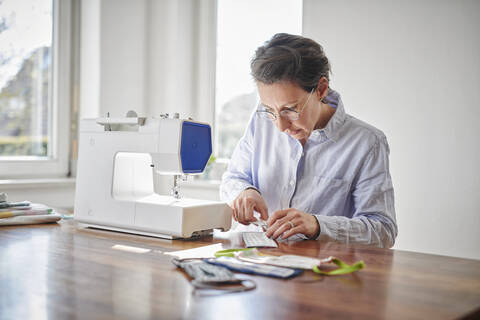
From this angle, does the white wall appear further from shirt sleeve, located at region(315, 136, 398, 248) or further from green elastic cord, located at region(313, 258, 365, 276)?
green elastic cord, located at region(313, 258, 365, 276)

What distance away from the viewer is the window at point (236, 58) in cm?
333

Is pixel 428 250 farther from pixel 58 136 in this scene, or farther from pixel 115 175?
pixel 58 136

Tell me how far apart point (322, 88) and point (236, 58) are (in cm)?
175

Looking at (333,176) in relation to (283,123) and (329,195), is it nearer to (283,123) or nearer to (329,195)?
(329,195)

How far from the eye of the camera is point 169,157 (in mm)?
1662

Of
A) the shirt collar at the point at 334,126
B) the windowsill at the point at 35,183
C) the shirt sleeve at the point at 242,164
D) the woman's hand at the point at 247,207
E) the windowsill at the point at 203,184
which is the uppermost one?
the shirt collar at the point at 334,126

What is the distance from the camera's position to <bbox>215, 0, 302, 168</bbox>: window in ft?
10.9

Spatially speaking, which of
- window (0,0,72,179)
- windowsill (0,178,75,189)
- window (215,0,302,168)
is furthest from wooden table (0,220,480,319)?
window (215,0,302,168)

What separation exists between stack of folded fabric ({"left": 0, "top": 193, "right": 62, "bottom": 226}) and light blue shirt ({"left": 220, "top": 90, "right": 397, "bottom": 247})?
2.31 ft

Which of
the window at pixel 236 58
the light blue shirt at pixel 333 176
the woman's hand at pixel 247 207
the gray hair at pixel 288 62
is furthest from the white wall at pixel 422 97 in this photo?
the woman's hand at pixel 247 207

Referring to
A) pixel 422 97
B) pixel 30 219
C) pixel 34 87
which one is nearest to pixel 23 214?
pixel 30 219

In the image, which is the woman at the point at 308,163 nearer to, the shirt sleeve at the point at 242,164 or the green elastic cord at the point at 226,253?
the shirt sleeve at the point at 242,164

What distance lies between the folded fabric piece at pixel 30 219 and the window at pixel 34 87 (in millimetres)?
1224

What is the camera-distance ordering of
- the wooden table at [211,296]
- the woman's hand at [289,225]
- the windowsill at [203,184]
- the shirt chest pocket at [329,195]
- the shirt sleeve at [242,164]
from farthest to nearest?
the windowsill at [203,184], the shirt sleeve at [242,164], the shirt chest pocket at [329,195], the woman's hand at [289,225], the wooden table at [211,296]
